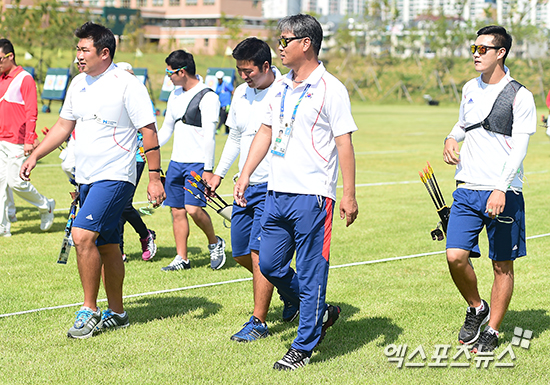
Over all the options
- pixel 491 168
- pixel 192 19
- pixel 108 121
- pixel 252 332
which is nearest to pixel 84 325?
pixel 252 332

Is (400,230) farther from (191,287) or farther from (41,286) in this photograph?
(41,286)

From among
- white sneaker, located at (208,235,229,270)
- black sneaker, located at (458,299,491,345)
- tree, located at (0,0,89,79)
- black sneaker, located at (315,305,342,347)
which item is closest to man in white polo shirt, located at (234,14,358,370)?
black sneaker, located at (315,305,342,347)

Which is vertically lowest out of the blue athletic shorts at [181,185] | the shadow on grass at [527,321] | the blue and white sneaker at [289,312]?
the shadow on grass at [527,321]

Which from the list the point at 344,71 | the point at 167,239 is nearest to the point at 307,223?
the point at 167,239

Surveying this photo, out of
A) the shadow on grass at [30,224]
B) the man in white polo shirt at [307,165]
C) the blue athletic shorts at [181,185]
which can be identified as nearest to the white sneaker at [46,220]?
the shadow on grass at [30,224]

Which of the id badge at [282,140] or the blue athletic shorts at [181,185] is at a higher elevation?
the id badge at [282,140]

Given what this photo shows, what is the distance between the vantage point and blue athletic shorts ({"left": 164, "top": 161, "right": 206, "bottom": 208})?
7.50 m

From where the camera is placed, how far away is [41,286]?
666 cm

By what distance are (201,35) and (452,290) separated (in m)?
119

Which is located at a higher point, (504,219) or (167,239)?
(504,219)

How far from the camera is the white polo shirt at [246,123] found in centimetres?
559

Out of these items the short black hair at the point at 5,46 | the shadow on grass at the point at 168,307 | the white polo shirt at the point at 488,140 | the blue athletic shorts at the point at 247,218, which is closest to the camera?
the white polo shirt at the point at 488,140

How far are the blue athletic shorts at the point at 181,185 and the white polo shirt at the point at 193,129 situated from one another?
7cm

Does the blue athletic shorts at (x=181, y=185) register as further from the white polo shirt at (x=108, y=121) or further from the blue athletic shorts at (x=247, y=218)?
the white polo shirt at (x=108, y=121)
